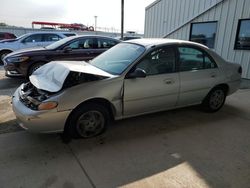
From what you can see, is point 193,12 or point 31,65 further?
point 193,12

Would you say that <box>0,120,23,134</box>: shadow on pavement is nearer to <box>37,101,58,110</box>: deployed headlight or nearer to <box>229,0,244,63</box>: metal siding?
<box>37,101,58,110</box>: deployed headlight

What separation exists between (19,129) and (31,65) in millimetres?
3247

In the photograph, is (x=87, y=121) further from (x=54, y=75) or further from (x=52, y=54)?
(x=52, y=54)

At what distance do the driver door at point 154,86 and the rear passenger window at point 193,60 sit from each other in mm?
202

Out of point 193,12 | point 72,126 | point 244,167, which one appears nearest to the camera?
point 244,167

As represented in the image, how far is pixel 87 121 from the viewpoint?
10.6 feet

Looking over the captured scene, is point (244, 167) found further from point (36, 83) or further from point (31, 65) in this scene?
point (31, 65)

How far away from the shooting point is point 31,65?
633 cm

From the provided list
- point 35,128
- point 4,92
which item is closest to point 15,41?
point 4,92

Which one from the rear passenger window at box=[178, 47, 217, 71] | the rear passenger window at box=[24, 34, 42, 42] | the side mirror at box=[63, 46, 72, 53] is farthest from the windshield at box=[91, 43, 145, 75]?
the rear passenger window at box=[24, 34, 42, 42]

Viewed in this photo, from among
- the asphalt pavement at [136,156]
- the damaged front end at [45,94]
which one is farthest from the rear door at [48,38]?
the damaged front end at [45,94]

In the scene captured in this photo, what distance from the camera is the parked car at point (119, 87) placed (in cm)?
294

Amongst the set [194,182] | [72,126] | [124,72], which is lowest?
[194,182]

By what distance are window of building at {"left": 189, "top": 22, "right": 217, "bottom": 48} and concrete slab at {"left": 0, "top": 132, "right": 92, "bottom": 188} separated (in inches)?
308
